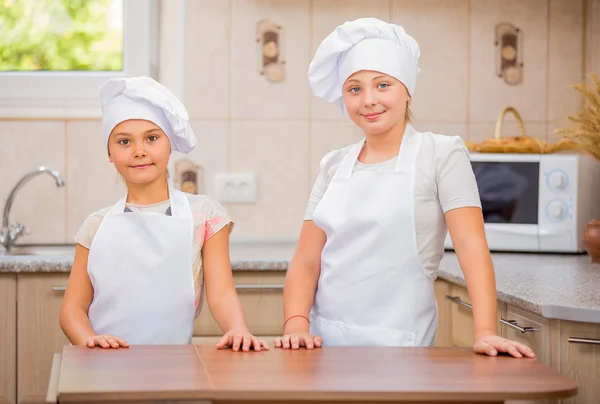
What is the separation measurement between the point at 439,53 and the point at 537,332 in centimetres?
151

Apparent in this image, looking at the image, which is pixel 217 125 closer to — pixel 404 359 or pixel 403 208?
pixel 403 208

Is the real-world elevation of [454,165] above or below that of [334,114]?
below

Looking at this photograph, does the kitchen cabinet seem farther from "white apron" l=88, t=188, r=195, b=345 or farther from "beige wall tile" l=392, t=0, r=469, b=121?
"beige wall tile" l=392, t=0, r=469, b=121

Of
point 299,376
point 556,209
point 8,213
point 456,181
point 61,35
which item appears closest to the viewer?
point 299,376

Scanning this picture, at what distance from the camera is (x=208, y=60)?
9.39 ft

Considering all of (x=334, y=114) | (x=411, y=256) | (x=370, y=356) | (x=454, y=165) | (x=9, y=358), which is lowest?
(x=9, y=358)

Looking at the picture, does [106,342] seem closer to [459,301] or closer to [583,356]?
[583,356]

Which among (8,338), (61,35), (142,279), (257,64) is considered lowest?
(8,338)

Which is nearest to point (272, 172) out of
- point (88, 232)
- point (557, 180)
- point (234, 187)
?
point (234, 187)

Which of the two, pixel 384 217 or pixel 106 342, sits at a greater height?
pixel 384 217

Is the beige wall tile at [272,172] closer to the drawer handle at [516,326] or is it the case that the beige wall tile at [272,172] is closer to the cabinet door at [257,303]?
the cabinet door at [257,303]

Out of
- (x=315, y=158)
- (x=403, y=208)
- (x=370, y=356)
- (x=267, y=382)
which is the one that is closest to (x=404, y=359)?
(x=370, y=356)

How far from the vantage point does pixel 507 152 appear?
2600 millimetres

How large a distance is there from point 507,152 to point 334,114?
2.01ft
